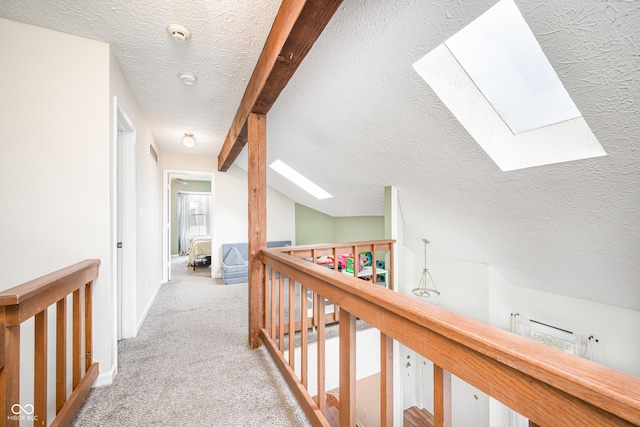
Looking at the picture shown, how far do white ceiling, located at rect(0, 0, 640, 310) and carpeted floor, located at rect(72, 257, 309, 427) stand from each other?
6.48 feet

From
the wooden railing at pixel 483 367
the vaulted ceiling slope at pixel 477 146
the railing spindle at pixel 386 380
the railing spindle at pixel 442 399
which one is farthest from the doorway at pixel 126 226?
the railing spindle at pixel 442 399

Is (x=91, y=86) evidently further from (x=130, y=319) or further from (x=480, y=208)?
(x=480, y=208)

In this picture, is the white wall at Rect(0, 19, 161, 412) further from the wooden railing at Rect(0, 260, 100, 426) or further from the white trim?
the wooden railing at Rect(0, 260, 100, 426)

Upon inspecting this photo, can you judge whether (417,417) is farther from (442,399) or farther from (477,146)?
(442,399)

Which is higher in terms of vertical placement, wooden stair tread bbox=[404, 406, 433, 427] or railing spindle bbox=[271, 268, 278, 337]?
railing spindle bbox=[271, 268, 278, 337]

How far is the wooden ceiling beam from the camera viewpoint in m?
1.14

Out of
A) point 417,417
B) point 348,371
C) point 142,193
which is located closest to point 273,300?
point 348,371

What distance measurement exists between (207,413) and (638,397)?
1739 mm

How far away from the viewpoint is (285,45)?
135 cm

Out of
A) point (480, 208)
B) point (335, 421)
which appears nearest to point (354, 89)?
point (480, 208)

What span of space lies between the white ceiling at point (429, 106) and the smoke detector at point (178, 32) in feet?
0.11

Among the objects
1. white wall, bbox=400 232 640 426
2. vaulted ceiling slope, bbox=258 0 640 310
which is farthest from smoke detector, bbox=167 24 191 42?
white wall, bbox=400 232 640 426

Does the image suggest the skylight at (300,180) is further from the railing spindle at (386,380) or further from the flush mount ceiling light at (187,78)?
the railing spindle at (386,380)

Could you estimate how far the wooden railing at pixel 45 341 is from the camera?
932 millimetres
